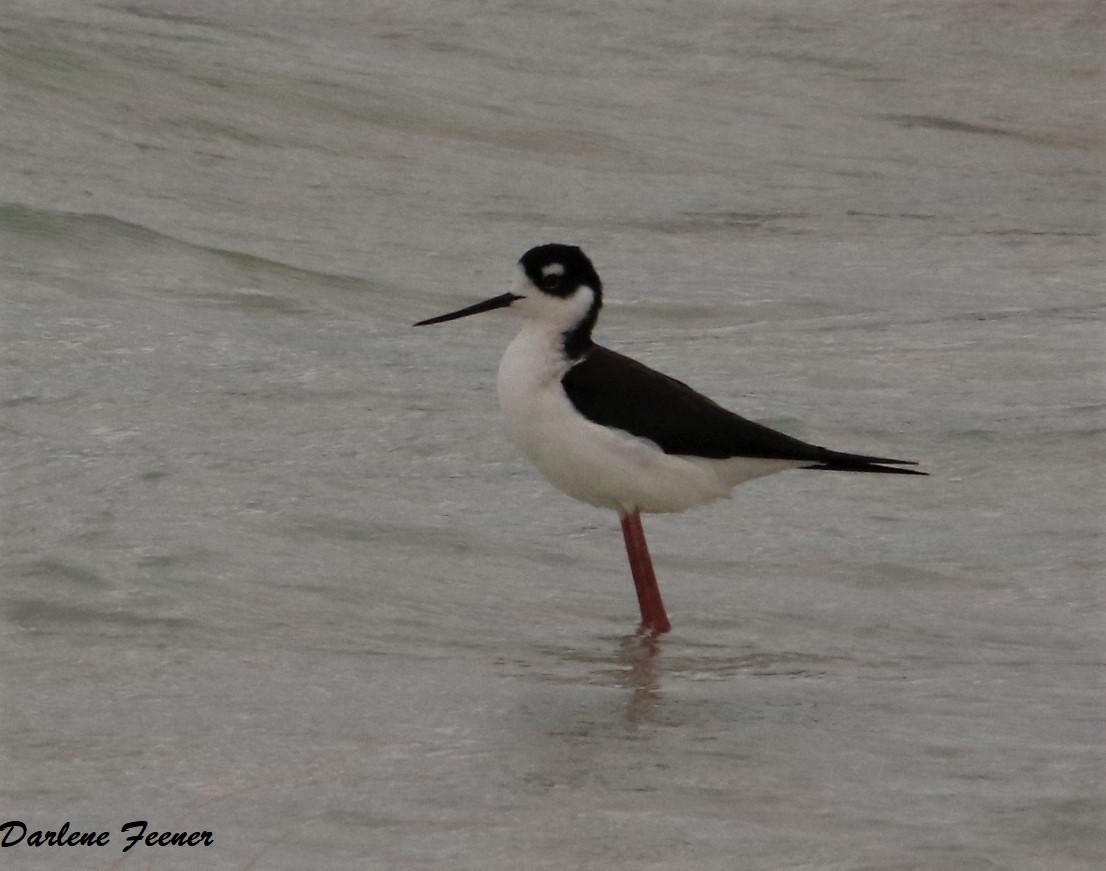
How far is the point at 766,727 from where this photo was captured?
18.4 ft

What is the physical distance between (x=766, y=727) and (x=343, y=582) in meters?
1.90

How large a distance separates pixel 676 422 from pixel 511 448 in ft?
6.78

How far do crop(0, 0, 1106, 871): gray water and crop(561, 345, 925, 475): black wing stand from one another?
18.7 inches

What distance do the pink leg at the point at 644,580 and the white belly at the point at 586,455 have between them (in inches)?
2.2

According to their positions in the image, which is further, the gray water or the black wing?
the black wing

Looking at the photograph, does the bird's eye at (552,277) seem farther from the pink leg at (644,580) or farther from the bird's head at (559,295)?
the pink leg at (644,580)

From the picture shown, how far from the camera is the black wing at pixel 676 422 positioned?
683 cm

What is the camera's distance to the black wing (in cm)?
683

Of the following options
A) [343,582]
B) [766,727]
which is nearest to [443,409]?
[343,582]
